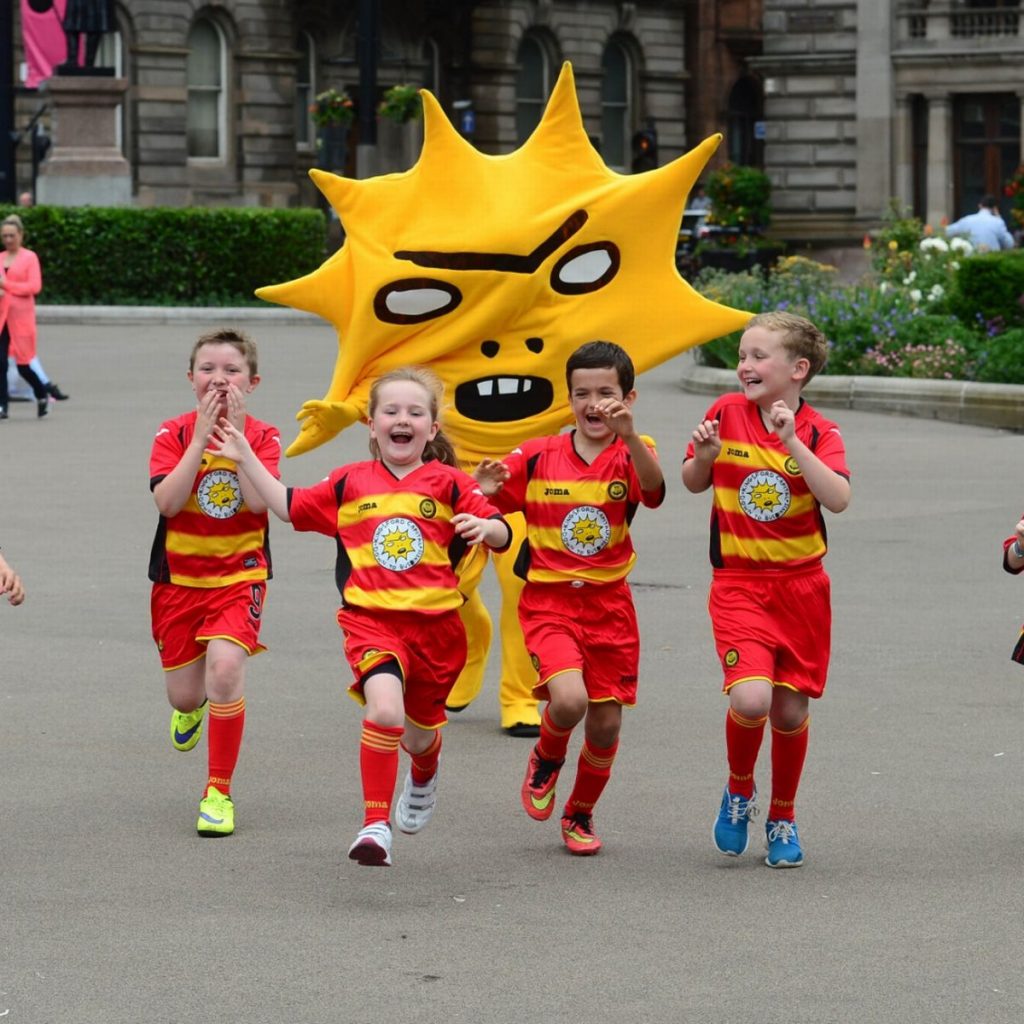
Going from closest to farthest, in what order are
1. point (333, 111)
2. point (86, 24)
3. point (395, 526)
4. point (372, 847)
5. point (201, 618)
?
point (372, 847)
point (395, 526)
point (201, 618)
point (86, 24)
point (333, 111)

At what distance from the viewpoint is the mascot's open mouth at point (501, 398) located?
8.53 meters

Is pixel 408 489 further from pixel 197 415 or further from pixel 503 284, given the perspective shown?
pixel 503 284

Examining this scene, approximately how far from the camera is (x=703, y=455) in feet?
21.3

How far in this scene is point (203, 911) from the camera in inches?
238

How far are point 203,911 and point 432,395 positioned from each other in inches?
59.7

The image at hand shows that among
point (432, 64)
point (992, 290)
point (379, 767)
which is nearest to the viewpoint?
point (379, 767)

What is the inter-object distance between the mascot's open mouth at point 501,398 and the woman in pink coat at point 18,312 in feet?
40.0

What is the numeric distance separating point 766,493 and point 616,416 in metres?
0.46

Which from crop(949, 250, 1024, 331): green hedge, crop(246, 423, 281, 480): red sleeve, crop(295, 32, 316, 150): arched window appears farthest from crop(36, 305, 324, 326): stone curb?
crop(246, 423, 281, 480): red sleeve

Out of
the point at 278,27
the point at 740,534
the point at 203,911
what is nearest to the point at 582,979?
the point at 203,911

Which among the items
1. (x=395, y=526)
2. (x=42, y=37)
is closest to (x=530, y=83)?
(x=42, y=37)

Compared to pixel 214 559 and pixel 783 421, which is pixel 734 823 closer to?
pixel 783 421

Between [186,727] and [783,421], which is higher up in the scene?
[783,421]

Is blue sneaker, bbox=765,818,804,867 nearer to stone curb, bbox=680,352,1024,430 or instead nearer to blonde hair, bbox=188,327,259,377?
blonde hair, bbox=188,327,259,377
